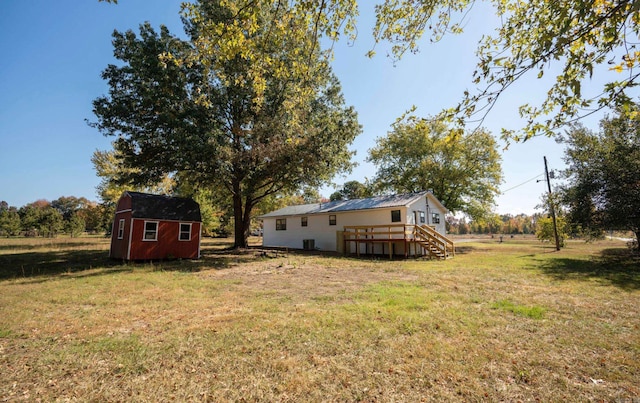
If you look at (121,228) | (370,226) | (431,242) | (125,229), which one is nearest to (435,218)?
(431,242)

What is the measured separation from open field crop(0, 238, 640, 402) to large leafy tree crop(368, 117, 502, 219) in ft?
70.0

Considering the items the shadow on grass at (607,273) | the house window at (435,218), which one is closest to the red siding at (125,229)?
the shadow on grass at (607,273)

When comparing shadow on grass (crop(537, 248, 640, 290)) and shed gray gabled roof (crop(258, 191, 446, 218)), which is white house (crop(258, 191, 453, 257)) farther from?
shadow on grass (crop(537, 248, 640, 290))

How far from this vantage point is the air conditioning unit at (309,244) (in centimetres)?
2638

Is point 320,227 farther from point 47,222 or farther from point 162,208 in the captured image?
point 47,222

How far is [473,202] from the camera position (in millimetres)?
30031

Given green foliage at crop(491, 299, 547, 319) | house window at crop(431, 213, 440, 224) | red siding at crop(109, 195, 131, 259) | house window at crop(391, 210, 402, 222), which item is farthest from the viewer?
house window at crop(431, 213, 440, 224)

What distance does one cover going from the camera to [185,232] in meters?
18.4

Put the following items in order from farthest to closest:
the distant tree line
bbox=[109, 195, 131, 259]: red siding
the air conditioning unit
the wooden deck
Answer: the distant tree line → the air conditioning unit → the wooden deck → bbox=[109, 195, 131, 259]: red siding

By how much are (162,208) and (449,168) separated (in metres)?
26.7

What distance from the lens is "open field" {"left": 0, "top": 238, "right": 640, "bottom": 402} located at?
345 cm

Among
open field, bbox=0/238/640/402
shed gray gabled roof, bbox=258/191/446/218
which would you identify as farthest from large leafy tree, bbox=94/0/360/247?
open field, bbox=0/238/640/402

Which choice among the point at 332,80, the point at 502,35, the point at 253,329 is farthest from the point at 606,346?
the point at 332,80

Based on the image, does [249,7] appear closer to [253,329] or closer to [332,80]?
[253,329]
